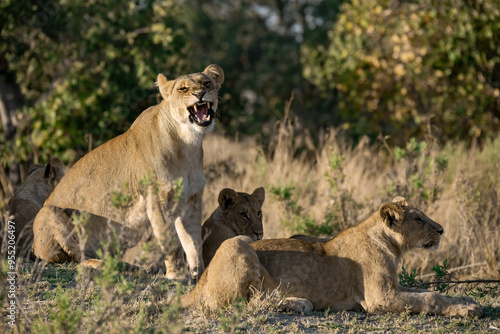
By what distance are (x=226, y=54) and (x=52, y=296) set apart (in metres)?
14.4

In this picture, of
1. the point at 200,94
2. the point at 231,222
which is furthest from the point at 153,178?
the point at 231,222

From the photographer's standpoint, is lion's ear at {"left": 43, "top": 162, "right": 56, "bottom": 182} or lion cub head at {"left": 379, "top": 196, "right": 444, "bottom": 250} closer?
lion cub head at {"left": 379, "top": 196, "right": 444, "bottom": 250}

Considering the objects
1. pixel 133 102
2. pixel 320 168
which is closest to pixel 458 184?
pixel 320 168

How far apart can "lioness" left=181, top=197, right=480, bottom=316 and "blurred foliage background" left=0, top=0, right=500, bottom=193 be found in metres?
3.64

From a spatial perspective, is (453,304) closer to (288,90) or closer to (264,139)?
(264,139)

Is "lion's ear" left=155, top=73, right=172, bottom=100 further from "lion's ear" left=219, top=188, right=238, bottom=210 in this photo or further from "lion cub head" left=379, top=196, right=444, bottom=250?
"lion cub head" left=379, top=196, right=444, bottom=250

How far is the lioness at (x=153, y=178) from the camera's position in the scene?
611 centimetres

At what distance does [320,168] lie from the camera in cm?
1035

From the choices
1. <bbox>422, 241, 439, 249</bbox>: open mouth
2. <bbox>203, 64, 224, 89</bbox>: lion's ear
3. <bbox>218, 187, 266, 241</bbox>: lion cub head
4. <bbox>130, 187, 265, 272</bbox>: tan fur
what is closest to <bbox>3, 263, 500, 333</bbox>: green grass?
<bbox>422, 241, 439, 249</bbox>: open mouth

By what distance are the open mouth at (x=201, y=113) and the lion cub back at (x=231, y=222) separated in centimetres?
81

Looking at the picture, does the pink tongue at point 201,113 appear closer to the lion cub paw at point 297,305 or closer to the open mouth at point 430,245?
the lion cub paw at point 297,305

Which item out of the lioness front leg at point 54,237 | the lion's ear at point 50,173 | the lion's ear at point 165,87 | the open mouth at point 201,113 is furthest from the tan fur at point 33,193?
the open mouth at point 201,113

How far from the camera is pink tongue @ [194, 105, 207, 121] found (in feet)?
20.2

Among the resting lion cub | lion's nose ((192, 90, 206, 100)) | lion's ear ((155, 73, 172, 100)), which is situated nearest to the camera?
lion's nose ((192, 90, 206, 100))
